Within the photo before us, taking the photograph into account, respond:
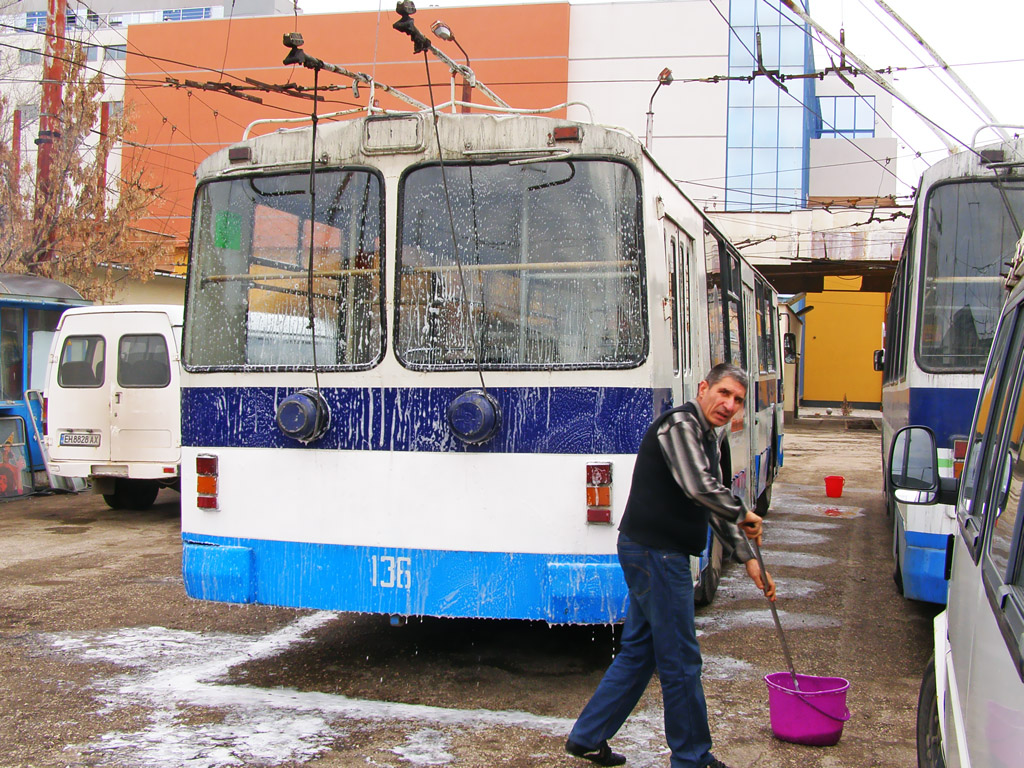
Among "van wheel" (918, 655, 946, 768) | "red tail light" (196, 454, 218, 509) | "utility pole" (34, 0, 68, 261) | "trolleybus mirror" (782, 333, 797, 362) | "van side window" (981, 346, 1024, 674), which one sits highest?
"utility pole" (34, 0, 68, 261)

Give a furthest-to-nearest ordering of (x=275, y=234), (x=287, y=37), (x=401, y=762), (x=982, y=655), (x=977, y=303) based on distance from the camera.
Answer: (x=977, y=303), (x=275, y=234), (x=287, y=37), (x=401, y=762), (x=982, y=655)

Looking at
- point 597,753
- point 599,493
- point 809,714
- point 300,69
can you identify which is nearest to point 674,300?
point 599,493

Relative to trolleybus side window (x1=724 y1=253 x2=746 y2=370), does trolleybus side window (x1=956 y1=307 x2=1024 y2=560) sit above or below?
below

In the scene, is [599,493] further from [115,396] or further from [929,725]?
[115,396]

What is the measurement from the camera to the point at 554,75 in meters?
44.8

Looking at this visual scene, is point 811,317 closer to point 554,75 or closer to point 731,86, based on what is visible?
point 731,86

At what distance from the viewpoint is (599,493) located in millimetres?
5371

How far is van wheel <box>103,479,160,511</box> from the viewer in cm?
1326

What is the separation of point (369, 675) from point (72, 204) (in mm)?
15507

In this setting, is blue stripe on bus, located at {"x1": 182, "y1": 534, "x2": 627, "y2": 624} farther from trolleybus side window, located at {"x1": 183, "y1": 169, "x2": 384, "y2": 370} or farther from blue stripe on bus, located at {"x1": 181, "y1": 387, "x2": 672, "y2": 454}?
trolleybus side window, located at {"x1": 183, "y1": 169, "x2": 384, "y2": 370}

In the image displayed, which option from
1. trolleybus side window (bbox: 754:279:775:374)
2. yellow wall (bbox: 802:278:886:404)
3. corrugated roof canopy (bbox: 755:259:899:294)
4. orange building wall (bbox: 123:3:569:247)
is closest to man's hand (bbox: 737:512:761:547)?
trolleybus side window (bbox: 754:279:775:374)

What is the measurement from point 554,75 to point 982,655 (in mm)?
44511

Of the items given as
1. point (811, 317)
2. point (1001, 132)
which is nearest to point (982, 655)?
point (1001, 132)

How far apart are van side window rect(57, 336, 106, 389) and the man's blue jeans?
9683 mm
